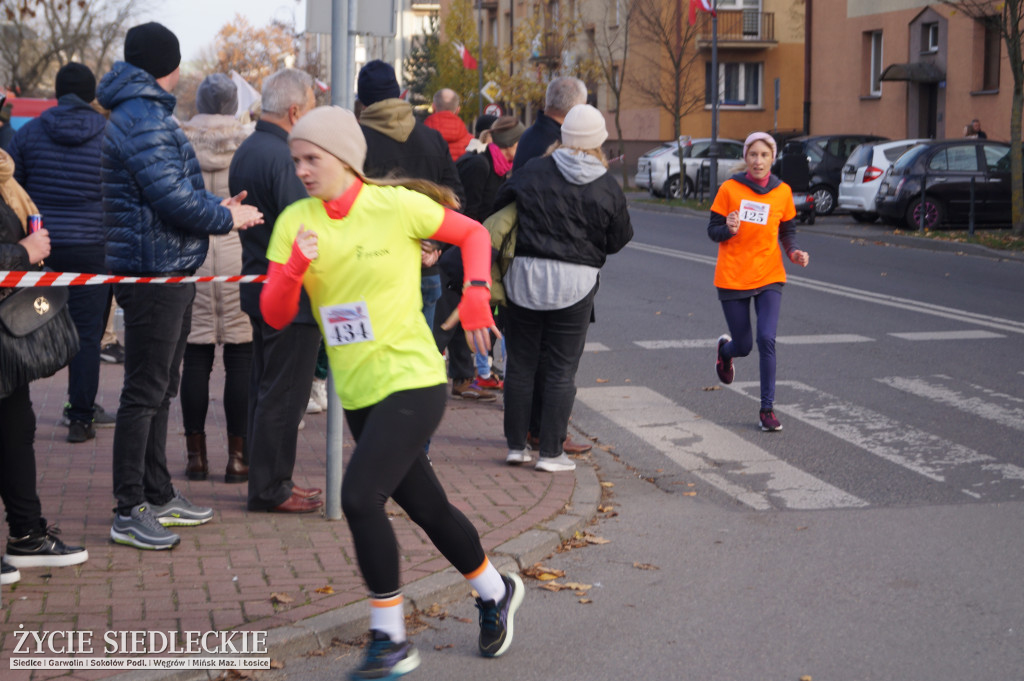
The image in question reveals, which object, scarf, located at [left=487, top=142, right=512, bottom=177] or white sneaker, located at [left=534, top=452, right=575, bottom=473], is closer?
white sneaker, located at [left=534, top=452, right=575, bottom=473]

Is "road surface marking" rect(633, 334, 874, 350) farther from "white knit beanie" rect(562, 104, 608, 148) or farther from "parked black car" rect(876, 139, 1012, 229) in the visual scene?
"parked black car" rect(876, 139, 1012, 229)

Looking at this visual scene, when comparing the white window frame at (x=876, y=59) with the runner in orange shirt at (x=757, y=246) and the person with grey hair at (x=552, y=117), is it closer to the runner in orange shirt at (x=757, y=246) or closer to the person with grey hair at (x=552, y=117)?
the runner in orange shirt at (x=757, y=246)

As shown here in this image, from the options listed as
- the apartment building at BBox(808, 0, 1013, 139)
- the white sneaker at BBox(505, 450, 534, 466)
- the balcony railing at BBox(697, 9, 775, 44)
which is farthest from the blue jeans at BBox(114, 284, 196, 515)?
the balcony railing at BBox(697, 9, 775, 44)

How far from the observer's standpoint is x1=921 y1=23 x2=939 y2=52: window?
36125 millimetres

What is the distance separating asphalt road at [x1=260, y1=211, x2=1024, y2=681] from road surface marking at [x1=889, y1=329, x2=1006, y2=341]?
0.07 meters

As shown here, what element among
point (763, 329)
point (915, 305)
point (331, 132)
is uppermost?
point (331, 132)

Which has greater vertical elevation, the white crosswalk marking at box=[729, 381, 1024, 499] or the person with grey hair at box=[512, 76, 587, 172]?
the person with grey hair at box=[512, 76, 587, 172]

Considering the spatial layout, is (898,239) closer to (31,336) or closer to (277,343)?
(277,343)

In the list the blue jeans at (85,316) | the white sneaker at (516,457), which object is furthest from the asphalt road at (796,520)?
the blue jeans at (85,316)

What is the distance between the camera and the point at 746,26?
52.7 meters

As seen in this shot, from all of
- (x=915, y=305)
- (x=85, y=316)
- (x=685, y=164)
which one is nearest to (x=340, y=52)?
(x=85, y=316)

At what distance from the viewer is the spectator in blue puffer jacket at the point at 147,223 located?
17.4ft

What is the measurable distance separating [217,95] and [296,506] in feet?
7.29

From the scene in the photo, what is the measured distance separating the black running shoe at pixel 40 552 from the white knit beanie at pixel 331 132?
2.15 meters
